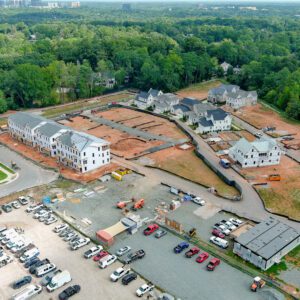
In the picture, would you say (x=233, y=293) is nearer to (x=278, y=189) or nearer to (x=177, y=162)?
(x=278, y=189)

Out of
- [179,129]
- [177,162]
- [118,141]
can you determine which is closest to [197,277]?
[177,162]

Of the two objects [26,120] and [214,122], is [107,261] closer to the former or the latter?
[26,120]

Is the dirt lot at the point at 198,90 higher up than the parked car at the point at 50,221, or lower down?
lower down

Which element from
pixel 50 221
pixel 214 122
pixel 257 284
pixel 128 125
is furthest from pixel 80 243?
pixel 214 122

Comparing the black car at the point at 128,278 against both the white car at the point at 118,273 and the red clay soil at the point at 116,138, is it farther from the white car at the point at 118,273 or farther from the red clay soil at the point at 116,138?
the red clay soil at the point at 116,138

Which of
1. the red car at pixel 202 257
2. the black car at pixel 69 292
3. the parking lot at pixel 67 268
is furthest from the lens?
the red car at pixel 202 257

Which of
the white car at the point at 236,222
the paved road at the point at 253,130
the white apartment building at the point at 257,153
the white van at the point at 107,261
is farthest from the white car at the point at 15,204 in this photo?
the paved road at the point at 253,130
